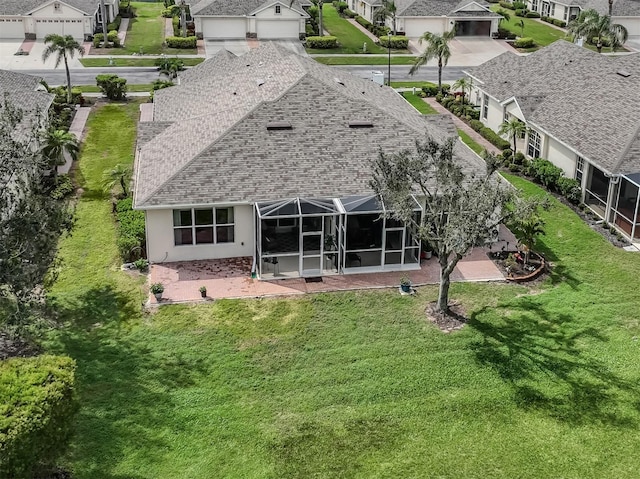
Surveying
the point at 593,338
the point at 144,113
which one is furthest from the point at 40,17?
the point at 593,338

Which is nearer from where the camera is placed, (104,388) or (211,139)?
(104,388)

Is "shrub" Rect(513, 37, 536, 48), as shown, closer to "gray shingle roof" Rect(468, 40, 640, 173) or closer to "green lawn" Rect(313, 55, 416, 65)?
"green lawn" Rect(313, 55, 416, 65)

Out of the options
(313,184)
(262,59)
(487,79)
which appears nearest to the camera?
(313,184)

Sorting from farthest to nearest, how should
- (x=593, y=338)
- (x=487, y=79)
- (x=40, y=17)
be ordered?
(x=40, y=17)
(x=487, y=79)
(x=593, y=338)

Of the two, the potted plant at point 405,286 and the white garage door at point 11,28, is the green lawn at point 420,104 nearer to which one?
the potted plant at point 405,286

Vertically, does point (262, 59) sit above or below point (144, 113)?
above

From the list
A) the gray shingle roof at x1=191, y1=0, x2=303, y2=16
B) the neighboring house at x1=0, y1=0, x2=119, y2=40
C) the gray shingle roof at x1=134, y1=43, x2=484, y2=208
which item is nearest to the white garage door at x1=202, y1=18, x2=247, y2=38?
the gray shingle roof at x1=191, y1=0, x2=303, y2=16

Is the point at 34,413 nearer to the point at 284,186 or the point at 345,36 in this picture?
the point at 284,186

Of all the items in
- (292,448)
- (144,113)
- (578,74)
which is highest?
(578,74)

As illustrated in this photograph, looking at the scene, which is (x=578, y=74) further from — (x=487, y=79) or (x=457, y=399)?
(x=457, y=399)
